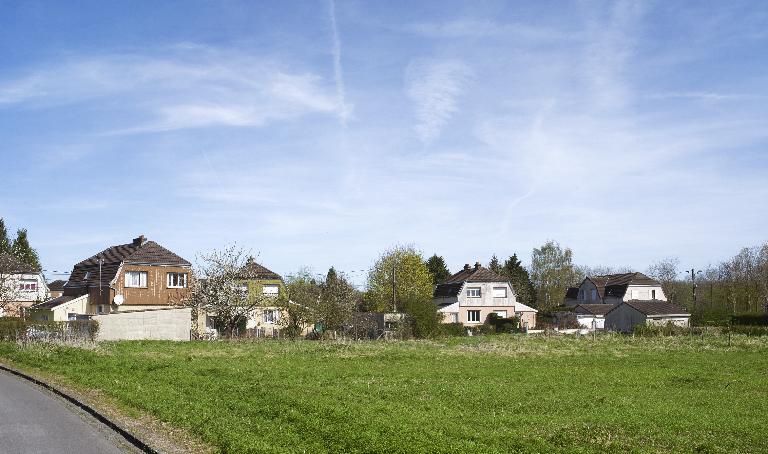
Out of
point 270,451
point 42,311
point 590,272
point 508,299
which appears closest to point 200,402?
point 270,451

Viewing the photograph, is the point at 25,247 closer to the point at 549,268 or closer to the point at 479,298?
the point at 479,298

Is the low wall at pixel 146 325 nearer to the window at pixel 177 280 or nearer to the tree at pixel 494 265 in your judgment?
the window at pixel 177 280

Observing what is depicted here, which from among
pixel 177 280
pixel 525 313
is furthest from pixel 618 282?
pixel 177 280

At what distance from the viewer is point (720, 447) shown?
13.7 m

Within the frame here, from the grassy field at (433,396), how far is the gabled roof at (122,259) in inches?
892

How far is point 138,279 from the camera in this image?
2339 inches

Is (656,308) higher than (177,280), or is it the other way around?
(177,280)

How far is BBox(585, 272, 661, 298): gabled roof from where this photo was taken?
10269 cm

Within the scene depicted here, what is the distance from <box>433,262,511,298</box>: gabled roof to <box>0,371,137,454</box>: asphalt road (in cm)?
6655

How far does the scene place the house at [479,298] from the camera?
83.4 metres

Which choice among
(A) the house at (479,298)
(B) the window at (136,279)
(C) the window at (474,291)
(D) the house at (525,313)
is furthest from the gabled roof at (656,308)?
(B) the window at (136,279)

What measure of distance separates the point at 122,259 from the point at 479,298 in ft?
141

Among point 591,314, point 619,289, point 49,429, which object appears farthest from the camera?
point 619,289

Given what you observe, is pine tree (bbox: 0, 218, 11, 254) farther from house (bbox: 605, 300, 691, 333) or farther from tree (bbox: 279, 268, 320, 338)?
house (bbox: 605, 300, 691, 333)
